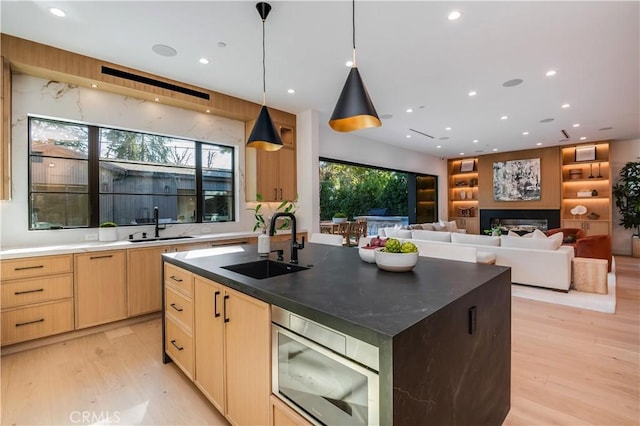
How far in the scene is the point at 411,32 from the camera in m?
2.88

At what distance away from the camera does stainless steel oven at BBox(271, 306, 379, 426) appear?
3.34 ft

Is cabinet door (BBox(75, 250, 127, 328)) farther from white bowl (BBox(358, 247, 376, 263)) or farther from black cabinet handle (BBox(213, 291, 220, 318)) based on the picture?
white bowl (BBox(358, 247, 376, 263))

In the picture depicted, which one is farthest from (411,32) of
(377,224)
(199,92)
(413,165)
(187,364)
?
(377,224)

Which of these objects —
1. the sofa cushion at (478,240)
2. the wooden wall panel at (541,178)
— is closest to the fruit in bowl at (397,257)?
the sofa cushion at (478,240)

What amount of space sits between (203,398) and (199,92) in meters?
3.79

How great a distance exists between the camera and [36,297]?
9.37ft

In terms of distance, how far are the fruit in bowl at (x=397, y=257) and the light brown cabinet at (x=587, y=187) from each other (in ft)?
29.2

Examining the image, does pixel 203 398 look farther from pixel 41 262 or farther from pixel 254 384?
pixel 41 262

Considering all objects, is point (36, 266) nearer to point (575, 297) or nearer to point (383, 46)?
point (383, 46)

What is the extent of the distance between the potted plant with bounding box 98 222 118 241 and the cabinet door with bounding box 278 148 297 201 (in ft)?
8.06

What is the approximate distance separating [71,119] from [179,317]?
2.93m

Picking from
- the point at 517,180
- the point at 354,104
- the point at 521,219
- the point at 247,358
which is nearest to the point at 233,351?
the point at 247,358

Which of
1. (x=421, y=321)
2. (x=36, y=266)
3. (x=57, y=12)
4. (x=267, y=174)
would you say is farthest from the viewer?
(x=267, y=174)

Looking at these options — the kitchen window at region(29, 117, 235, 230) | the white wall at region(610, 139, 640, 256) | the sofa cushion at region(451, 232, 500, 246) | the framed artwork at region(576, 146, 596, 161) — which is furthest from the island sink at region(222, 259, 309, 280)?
the white wall at region(610, 139, 640, 256)
